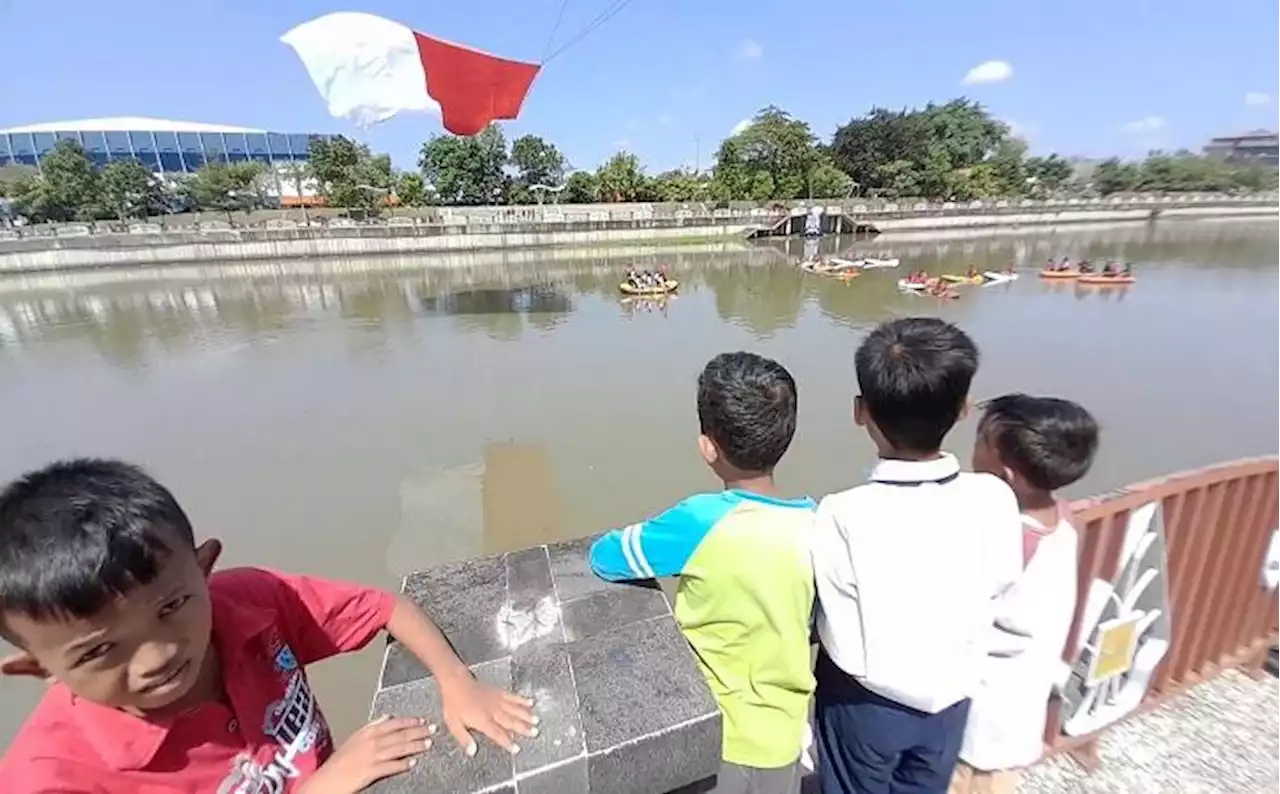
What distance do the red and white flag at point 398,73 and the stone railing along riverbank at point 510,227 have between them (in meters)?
20.1


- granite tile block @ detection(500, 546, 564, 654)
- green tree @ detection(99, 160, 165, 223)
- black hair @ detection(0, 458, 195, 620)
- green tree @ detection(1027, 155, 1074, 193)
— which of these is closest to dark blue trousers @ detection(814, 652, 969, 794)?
granite tile block @ detection(500, 546, 564, 654)

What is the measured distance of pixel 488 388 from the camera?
31.3 feet

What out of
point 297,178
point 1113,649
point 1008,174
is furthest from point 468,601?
point 1008,174

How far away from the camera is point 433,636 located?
957 millimetres

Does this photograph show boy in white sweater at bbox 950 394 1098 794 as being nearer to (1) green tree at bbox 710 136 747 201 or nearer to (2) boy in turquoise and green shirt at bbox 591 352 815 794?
(2) boy in turquoise and green shirt at bbox 591 352 815 794

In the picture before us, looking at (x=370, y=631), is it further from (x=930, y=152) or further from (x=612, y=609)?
(x=930, y=152)

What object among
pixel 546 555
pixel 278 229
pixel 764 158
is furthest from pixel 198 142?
pixel 546 555

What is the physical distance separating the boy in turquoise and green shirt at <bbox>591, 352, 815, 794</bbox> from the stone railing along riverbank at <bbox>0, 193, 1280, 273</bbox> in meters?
26.7

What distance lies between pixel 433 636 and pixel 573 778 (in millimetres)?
312

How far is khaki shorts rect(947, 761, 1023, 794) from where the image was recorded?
1513 millimetres

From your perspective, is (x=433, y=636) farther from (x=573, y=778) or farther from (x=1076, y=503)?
(x=1076, y=503)

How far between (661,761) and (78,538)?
0.75m

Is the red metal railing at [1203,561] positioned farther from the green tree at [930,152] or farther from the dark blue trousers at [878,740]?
the green tree at [930,152]

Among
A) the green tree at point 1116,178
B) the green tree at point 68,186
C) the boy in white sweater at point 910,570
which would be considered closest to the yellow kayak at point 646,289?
the boy in white sweater at point 910,570
